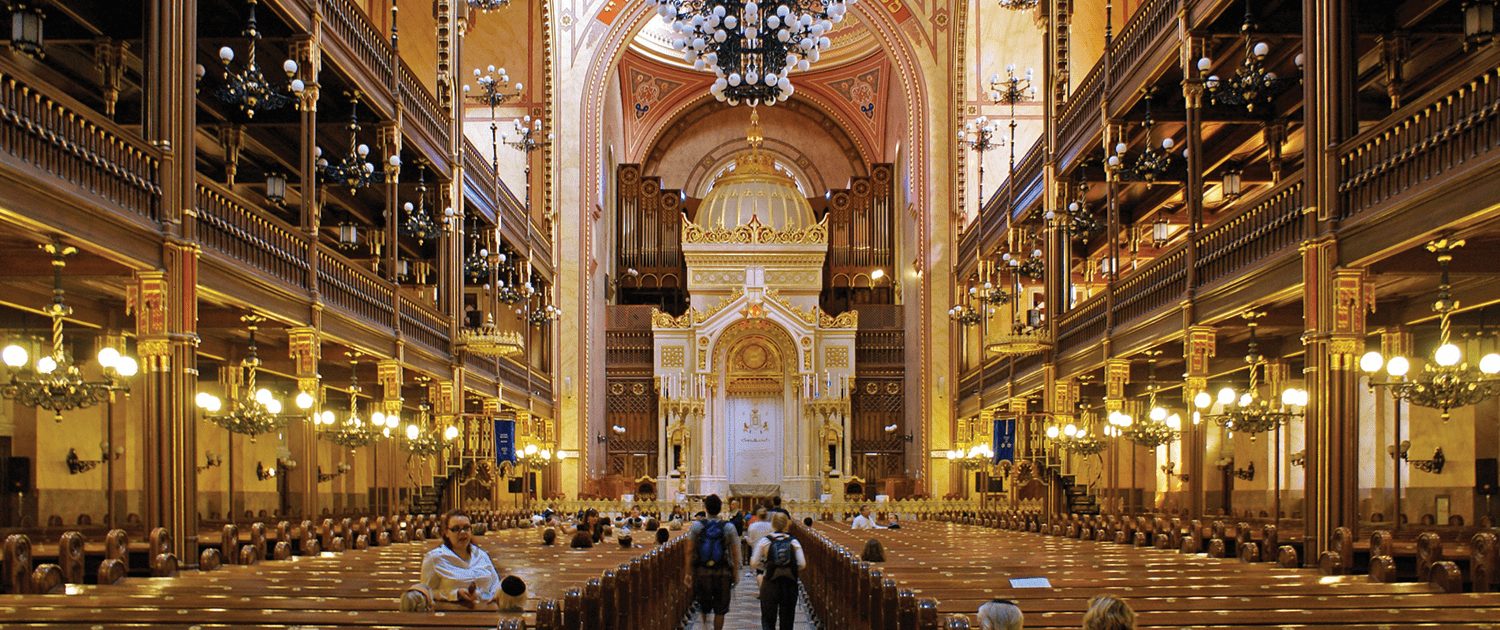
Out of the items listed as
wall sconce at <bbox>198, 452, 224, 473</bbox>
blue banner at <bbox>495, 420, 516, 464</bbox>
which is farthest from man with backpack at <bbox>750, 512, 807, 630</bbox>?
blue banner at <bbox>495, 420, 516, 464</bbox>

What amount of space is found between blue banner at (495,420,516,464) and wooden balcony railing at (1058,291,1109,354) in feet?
39.1

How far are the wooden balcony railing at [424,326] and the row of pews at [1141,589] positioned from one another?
9693 millimetres

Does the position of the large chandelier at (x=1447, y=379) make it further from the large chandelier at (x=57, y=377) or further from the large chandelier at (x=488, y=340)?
the large chandelier at (x=488, y=340)

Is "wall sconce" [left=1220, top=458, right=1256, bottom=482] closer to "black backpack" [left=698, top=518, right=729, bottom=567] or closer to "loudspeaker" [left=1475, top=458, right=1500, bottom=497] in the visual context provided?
"loudspeaker" [left=1475, top=458, right=1500, bottom=497]

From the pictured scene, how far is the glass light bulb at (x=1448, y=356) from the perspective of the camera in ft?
39.5

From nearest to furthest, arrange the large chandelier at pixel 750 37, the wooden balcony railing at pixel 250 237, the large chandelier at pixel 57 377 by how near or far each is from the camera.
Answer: the large chandelier at pixel 57 377 < the wooden balcony railing at pixel 250 237 < the large chandelier at pixel 750 37

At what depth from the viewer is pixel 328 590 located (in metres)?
8.91

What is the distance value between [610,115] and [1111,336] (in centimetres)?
2629

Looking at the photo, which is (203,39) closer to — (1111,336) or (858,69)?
(1111,336)

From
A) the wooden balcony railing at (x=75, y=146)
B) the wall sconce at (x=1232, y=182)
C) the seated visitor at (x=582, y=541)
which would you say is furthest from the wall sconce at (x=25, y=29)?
the seated visitor at (x=582, y=541)

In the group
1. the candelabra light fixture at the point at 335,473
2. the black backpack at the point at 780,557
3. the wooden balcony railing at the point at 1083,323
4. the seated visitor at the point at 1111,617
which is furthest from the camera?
the candelabra light fixture at the point at 335,473

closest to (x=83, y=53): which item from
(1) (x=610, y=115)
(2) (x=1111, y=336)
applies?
(2) (x=1111, y=336)

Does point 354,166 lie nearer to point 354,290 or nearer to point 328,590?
point 354,290

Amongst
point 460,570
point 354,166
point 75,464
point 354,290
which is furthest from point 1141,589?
point 75,464
